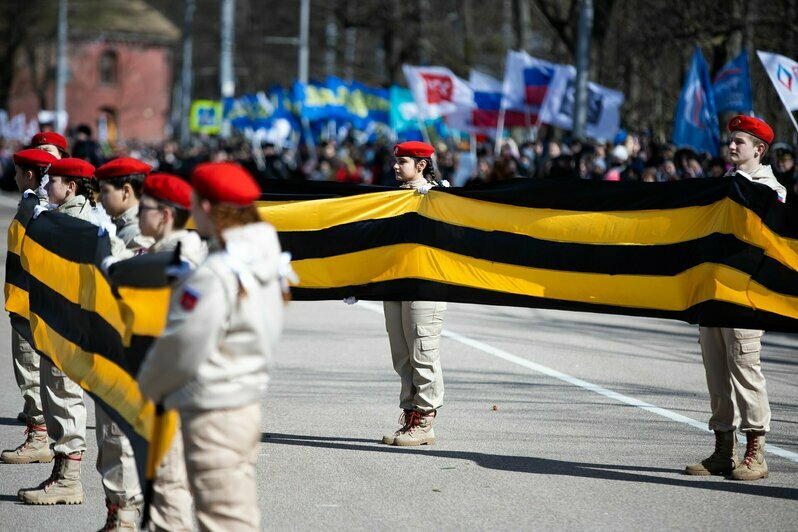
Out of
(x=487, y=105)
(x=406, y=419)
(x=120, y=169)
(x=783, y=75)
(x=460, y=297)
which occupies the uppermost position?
(x=783, y=75)

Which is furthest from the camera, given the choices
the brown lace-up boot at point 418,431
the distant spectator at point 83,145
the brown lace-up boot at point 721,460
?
the distant spectator at point 83,145

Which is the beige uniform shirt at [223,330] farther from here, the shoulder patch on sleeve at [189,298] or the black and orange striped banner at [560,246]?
the black and orange striped banner at [560,246]

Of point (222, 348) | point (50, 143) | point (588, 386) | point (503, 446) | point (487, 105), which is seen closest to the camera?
point (222, 348)

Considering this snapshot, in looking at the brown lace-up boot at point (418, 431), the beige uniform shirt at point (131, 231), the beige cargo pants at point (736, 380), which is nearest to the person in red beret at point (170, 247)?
the beige uniform shirt at point (131, 231)

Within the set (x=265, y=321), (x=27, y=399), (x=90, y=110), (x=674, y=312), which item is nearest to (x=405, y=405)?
(x=674, y=312)

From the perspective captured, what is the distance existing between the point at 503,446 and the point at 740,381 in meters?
1.61

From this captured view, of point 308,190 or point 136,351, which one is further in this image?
point 308,190

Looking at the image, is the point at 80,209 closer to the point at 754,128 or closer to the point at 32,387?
the point at 32,387

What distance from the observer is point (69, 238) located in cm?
657

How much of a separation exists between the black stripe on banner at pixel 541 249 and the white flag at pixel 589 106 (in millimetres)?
15117

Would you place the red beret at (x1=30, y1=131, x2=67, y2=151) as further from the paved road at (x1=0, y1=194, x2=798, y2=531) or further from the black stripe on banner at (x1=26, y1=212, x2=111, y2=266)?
the paved road at (x1=0, y1=194, x2=798, y2=531)

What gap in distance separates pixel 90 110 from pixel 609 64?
6544 cm

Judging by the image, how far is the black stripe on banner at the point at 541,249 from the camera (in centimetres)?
761

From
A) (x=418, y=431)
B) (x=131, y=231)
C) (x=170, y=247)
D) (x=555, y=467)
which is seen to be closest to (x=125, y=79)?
(x=418, y=431)
